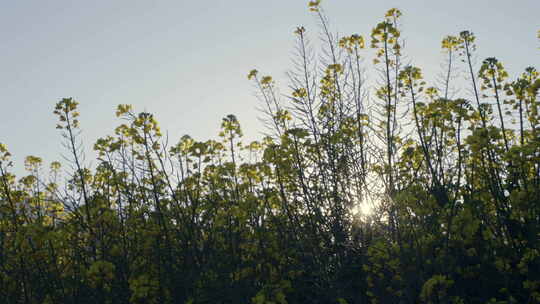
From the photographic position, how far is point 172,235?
5004mm

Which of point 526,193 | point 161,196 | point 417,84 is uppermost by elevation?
point 417,84

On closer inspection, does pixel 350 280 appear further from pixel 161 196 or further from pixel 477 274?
pixel 161 196

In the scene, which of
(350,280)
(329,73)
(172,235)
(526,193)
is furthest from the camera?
(329,73)

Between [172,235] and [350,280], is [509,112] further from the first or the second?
[172,235]

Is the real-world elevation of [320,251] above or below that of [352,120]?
below

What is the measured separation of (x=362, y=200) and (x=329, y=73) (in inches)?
64.8

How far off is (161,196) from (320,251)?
7.93 ft

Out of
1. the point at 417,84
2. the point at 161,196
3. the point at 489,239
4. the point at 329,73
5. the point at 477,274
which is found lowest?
the point at 477,274

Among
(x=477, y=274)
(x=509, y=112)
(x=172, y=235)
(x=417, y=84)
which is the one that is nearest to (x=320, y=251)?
(x=477, y=274)

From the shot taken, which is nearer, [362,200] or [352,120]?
[362,200]

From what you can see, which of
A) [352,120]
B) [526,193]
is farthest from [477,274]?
[352,120]

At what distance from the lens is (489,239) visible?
397 centimetres

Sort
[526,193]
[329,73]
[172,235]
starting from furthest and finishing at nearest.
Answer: [329,73], [172,235], [526,193]

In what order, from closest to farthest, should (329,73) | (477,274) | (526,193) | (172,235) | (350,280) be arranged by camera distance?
1. (526,193)
2. (477,274)
3. (350,280)
4. (172,235)
5. (329,73)
